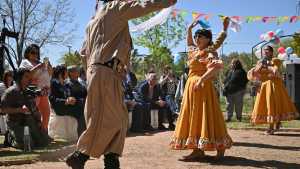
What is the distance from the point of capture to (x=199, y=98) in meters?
6.36

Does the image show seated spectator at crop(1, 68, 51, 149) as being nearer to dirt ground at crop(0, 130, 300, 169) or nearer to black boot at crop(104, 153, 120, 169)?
dirt ground at crop(0, 130, 300, 169)

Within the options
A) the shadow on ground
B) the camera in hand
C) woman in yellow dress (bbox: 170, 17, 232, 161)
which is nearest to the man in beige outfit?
woman in yellow dress (bbox: 170, 17, 232, 161)

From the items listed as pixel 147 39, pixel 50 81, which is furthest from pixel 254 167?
pixel 147 39

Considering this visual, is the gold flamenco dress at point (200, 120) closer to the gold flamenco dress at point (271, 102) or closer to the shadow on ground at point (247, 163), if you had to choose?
the shadow on ground at point (247, 163)

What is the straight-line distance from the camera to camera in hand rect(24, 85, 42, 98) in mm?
7754

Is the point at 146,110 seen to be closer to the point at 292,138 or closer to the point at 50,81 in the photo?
the point at 50,81

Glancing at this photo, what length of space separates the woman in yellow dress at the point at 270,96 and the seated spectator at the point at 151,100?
2.63 m

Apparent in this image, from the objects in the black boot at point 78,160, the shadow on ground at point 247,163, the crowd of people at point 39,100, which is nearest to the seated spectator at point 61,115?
the crowd of people at point 39,100

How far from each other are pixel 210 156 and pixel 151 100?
206 inches

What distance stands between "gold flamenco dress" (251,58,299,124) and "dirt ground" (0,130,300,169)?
0.66 m

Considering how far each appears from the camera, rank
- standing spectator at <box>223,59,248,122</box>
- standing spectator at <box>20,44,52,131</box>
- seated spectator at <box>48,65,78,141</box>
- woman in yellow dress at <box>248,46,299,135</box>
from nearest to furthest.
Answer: standing spectator at <box>20,44,52,131</box>
seated spectator at <box>48,65,78,141</box>
woman in yellow dress at <box>248,46,299,135</box>
standing spectator at <box>223,59,248,122</box>

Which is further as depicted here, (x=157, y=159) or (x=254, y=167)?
(x=157, y=159)

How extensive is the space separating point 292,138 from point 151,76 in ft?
12.8

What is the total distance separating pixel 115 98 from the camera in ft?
14.7
